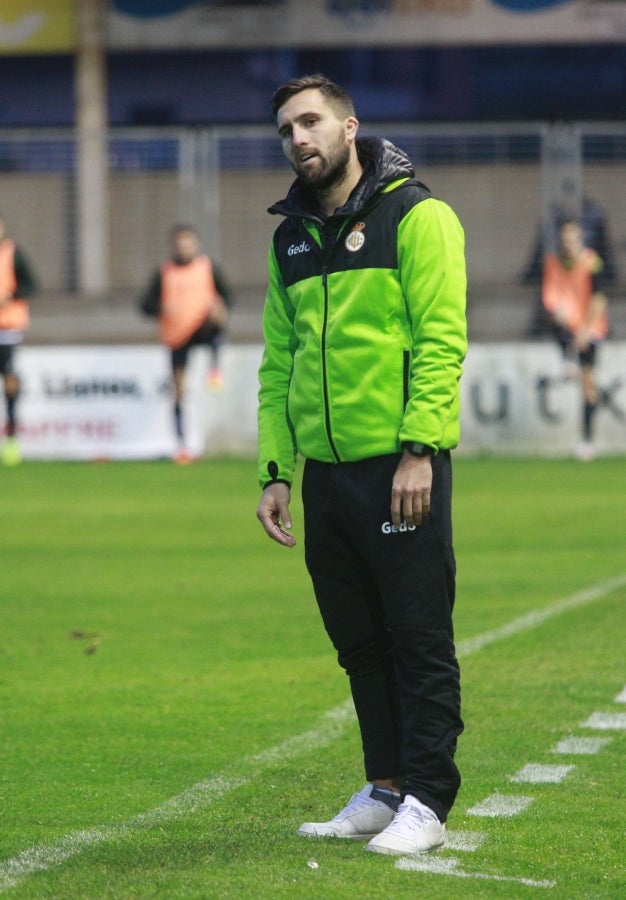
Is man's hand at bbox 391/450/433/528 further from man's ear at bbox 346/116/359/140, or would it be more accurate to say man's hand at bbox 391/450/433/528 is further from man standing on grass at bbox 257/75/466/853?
man's ear at bbox 346/116/359/140

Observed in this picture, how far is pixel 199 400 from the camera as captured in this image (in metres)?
18.2

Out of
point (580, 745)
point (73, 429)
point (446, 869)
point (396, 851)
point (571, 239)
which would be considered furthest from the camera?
point (73, 429)

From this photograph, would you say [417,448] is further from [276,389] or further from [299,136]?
[299,136]

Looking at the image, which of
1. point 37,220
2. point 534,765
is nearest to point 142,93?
point 37,220

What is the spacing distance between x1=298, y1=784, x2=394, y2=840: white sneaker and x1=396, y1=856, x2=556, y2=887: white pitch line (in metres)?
0.25

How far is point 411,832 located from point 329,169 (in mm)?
1656

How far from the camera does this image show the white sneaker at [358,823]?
184 inches

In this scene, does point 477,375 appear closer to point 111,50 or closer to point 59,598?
point 59,598

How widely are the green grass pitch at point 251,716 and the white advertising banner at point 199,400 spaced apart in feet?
17.8

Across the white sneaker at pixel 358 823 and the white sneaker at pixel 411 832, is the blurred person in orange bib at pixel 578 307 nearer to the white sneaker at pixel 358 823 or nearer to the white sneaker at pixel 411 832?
the white sneaker at pixel 358 823

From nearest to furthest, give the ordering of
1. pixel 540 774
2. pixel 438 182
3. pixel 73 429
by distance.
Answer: pixel 540 774
pixel 73 429
pixel 438 182

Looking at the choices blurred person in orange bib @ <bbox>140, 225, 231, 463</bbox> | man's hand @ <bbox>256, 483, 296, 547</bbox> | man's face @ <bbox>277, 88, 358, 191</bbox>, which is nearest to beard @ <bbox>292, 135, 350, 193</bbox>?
man's face @ <bbox>277, 88, 358, 191</bbox>

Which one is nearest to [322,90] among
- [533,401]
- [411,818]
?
[411,818]

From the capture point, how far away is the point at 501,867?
14.3ft
